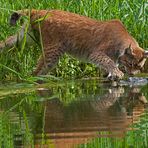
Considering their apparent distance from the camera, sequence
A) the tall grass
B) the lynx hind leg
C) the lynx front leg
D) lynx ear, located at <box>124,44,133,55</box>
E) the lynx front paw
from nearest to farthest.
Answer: the lynx front paw < the lynx front leg < the lynx hind leg < lynx ear, located at <box>124,44,133,55</box> < the tall grass

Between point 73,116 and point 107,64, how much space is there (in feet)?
16.4

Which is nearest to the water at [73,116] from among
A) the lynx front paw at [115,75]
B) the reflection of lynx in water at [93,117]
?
the reflection of lynx in water at [93,117]

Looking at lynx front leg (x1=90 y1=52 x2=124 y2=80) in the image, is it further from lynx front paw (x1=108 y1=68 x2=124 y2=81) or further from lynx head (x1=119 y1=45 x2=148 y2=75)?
lynx head (x1=119 y1=45 x2=148 y2=75)

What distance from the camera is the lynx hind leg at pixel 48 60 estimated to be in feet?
34.1

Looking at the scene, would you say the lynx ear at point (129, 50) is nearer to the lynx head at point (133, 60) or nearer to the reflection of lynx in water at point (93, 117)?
the lynx head at point (133, 60)

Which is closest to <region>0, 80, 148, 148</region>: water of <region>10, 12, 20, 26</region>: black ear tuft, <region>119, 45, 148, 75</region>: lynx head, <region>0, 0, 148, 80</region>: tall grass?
<region>10, 12, 20, 26</region>: black ear tuft

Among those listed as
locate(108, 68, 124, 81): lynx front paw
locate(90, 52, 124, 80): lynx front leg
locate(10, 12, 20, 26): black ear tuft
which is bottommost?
locate(108, 68, 124, 81): lynx front paw

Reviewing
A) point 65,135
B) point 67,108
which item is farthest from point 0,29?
point 65,135

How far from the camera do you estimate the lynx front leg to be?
10.1 meters

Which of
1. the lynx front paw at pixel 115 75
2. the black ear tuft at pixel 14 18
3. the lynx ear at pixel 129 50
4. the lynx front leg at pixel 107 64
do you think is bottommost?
the lynx front paw at pixel 115 75

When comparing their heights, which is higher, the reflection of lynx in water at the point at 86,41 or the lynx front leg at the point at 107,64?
the reflection of lynx in water at the point at 86,41

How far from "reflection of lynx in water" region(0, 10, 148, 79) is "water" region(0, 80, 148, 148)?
6.59 feet

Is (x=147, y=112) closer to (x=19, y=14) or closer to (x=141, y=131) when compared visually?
(x=141, y=131)

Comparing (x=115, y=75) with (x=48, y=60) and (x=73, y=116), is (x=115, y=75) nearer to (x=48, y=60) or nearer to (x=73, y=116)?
(x=48, y=60)
